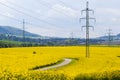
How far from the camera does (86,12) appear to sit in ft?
212

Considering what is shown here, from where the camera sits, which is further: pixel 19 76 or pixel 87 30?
pixel 87 30

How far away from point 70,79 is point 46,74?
1.66 metres

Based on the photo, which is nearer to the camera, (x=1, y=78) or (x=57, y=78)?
(x=1, y=78)

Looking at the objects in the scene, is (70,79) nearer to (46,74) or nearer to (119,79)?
(46,74)

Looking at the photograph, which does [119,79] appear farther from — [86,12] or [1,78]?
[86,12]

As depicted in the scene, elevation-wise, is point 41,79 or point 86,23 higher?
point 86,23

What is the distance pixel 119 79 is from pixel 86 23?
41.0 m

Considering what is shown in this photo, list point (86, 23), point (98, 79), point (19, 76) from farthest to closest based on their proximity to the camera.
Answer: point (86, 23) < point (98, 79) < point (19, 76)

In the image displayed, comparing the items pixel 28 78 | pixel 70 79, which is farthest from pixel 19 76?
pixel 70 79

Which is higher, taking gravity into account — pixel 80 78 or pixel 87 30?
pixel 87 30

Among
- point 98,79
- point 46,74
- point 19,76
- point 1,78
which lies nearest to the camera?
point 1,78

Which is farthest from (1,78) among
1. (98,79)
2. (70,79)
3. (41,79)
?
(98,79)

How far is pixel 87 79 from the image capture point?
22891 millimetres

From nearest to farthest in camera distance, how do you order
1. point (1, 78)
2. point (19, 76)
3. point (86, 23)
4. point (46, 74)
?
point (1, 78) < point (19, 76) < point (46, 74) < point (86, 23)
